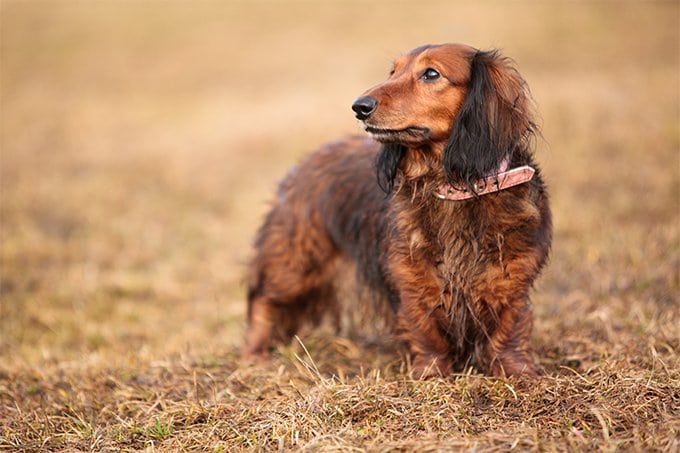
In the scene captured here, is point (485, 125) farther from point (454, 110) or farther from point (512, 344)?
point (512, 344)

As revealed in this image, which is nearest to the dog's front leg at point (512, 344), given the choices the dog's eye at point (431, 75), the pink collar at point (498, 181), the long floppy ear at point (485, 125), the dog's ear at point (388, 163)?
the pink collar at point (498, 181)

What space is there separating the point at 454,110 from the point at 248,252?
16.3 feet

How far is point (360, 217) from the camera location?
4.60 metres

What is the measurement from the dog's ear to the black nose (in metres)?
0.36

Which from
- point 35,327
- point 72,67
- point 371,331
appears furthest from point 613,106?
point 72,67

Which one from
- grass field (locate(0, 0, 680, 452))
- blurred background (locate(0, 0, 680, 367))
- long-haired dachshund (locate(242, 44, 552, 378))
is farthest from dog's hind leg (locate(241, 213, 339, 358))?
long-haired dachshund (locate(242, 44, 552, 378))

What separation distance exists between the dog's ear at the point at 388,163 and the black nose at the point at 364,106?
36 cm

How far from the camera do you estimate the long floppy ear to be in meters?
3.66

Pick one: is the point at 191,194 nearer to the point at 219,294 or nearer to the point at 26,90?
the point at 219,294

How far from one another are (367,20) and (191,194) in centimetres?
1515

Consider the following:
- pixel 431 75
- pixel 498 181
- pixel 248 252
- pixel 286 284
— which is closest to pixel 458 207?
pixel 498 181

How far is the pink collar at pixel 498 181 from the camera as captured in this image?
12.1 feet

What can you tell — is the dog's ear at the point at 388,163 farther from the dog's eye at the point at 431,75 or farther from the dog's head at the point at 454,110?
the dog's eye at the point at 431,75

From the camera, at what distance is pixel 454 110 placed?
375cm
